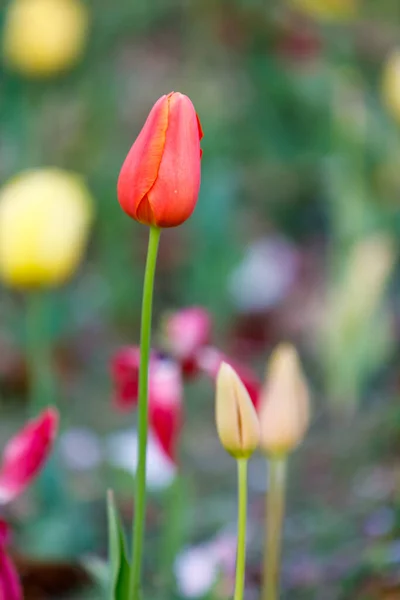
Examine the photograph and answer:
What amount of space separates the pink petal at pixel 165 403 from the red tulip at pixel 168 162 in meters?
0.23

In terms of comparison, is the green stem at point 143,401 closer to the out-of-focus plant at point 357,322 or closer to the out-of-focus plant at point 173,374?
the out-of-focus plant at point 173,374

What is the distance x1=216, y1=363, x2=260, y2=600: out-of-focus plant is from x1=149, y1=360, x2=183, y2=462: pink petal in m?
0.18

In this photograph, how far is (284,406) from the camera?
1.57 feet

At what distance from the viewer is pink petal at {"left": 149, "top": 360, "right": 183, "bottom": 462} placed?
600mm

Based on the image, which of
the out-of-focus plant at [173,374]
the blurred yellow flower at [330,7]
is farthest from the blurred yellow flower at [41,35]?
the out-of-focus plant at [173,374]

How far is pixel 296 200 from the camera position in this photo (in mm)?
1839

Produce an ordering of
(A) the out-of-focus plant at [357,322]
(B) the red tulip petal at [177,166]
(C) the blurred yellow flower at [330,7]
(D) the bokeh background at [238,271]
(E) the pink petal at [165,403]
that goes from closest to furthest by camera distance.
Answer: (B) the red tulip petal at [177,166] → (E) the pink petal at [165,403] → (D) the bokeh background at [238,271] → (A) the out-of-focus plant at [357,322] → (C) the blurred yellow flower at [330,7]

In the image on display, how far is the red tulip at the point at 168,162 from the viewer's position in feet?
1.29

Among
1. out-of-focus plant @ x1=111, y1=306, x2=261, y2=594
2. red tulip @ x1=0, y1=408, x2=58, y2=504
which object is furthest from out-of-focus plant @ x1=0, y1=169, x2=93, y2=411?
red tulip @ x1=0, y1=408, x2=58, y2=504

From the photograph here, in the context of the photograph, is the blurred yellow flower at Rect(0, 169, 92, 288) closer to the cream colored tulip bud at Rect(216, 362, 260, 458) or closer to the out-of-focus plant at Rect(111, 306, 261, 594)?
the out-of-focus plant at Rect(111, 306, 261, 594)

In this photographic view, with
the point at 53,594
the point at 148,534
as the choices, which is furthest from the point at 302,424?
the point at 148,534

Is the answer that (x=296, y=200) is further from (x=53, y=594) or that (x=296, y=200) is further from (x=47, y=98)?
(x=53, y=594)

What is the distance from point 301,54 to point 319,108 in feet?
0.31

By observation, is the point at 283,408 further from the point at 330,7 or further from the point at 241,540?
the point at 330,7
